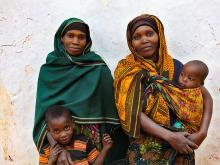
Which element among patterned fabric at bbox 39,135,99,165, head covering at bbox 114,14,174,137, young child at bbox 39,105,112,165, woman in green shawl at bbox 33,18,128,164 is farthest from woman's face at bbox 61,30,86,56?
patterned fabric at bbox 39,135,99,165

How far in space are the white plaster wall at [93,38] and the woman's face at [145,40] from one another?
76 cm

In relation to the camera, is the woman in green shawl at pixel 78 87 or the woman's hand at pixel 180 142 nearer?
the woman's hand at pixel 180 142

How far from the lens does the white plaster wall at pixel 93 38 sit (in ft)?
14.0

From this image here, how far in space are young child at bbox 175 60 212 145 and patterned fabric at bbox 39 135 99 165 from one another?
0.60 metres

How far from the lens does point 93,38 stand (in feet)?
14.4

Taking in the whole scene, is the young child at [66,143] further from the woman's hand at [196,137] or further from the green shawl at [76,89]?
the woman's hand at [196,137]

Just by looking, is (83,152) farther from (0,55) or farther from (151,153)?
(0,55)

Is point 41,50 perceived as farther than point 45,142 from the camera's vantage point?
Yes

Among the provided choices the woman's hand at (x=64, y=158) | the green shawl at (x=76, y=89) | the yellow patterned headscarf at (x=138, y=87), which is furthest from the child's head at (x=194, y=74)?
the woman's hand at (x=64, y=158)

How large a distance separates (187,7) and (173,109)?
48.4 inches

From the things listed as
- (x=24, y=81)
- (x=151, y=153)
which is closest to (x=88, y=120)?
(x=151, y=153)

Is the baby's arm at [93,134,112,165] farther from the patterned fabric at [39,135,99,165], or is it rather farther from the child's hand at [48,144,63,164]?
the child's hand at [48,144,63,164]

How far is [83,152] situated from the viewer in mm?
3363

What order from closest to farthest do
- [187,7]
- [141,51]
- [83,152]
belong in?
[83,152] → [141,51] → [187,7]
